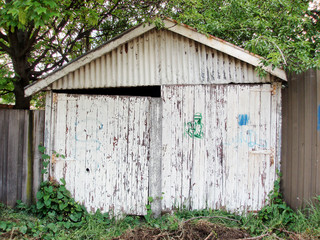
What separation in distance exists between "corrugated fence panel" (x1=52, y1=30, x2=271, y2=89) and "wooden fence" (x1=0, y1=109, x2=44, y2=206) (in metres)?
0.91

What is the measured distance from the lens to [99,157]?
470 centimetres

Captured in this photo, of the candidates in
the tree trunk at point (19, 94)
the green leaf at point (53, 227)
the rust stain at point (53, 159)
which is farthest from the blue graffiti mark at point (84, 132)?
the tree trunk at point (19, 94)

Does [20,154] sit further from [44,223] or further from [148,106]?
[148,106]

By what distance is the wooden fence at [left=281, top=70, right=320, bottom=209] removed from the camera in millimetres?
4051

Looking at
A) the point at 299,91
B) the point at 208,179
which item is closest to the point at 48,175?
the point at 208,179

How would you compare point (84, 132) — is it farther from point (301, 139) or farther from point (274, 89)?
point (301, 139)

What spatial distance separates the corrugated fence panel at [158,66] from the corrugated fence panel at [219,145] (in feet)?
0.75

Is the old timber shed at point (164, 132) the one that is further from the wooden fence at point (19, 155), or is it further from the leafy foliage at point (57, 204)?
the wooden fence at point (19, 155)

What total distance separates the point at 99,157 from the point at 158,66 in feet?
7.02

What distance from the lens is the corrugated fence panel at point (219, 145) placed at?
462 centimetres

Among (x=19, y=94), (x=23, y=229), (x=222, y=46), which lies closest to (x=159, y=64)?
(x=222, y=46)

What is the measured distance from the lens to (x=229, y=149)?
15.3ft

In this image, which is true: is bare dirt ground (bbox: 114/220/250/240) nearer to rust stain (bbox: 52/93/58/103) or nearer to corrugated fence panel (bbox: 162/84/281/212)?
corrugated fence panel (bbox: 162/84/281/212)

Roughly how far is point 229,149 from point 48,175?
3.57 m
